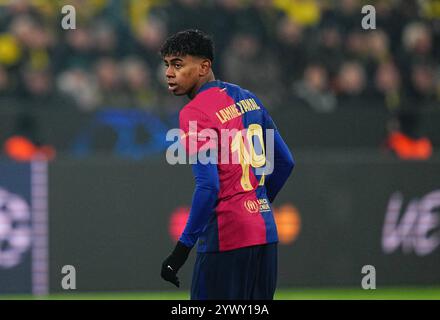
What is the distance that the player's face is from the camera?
599cm

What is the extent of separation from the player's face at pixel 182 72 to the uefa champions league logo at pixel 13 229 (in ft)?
15.4

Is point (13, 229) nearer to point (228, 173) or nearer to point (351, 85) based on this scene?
point (351, 85)

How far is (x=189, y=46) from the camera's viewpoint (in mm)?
5980

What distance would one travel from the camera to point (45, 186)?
10.5 meters

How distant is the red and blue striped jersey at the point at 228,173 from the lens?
19.1 ft

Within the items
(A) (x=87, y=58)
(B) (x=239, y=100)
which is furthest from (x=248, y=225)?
(A) (x=87, y=58)

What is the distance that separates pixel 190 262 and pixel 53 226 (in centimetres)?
134

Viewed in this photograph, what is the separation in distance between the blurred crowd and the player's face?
599 cm

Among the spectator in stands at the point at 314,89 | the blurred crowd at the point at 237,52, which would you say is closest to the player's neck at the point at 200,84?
the blurred crowd at the point at 237,52

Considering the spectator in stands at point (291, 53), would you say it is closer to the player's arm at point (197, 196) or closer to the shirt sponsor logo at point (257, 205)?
the shirt sponsor logo at point (257, 205)

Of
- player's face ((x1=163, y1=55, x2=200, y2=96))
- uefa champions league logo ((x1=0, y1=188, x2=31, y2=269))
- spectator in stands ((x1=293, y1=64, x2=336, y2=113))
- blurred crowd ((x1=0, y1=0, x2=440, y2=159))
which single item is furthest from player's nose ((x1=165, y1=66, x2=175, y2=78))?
spectator in stands ((x1=293, y1=64, x2=336, y2=113))

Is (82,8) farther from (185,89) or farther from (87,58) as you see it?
(185,89)

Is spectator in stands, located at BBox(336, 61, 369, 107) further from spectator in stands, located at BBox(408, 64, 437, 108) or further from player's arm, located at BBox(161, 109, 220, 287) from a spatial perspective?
player's arm, located at BBox(161, 109, 220, 287)

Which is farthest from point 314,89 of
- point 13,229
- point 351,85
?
point 13,229
